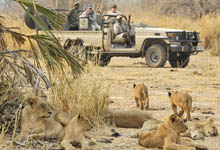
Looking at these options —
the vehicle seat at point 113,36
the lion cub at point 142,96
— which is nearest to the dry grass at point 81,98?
the lion cub at point 142,96

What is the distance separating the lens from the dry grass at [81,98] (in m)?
5.85

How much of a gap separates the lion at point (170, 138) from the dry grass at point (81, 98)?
3.36ft

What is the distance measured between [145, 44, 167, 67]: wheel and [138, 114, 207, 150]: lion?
32.3 ft

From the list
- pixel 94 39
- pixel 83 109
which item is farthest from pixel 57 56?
pixel 94 39

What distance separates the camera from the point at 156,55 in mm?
15031

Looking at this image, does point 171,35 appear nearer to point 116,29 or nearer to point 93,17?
point 116,29

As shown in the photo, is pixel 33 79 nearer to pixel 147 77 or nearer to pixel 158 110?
pixel 158 110

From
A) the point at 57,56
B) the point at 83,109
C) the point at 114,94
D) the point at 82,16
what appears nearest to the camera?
the point at 57,56

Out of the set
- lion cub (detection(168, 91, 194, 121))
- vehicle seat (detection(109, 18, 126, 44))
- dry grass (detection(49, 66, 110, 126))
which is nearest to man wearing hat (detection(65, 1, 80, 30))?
vehicle seat (detection(109, 18, 126, 44))

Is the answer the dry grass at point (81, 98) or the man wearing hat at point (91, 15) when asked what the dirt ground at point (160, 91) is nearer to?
the dry grass at point (81, 98)

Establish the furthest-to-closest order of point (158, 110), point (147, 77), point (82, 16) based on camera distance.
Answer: point (82, 16) → point (147, 77) → point (158, 110)

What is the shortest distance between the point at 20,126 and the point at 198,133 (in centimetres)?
192

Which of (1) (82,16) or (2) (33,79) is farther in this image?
(1) (82,16)

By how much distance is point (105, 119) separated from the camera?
609 cm
